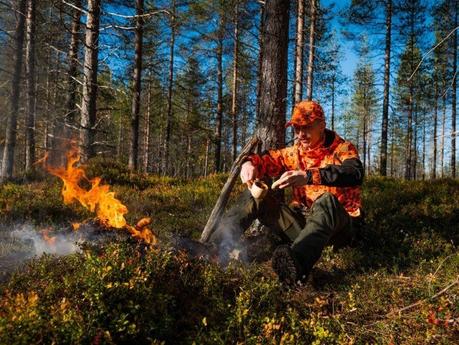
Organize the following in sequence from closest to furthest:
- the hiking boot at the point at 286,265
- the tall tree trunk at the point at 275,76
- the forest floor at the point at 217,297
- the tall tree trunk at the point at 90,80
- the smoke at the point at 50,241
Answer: the forest floor at the point at 217,297 → the hiking boot at the point at 286,265 → the smoke at the point at 50,241 → the tall tree trunk at the point at 275,76 → the tall tree trunk at the point at 90,80

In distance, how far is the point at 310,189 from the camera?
5.03 meters

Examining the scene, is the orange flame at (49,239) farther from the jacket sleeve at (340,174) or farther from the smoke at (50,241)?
the jacket sleeve at (340,174)

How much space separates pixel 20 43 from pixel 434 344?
14.9 metres

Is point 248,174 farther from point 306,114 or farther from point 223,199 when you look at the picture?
point 223,199

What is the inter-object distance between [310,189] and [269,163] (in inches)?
25.4

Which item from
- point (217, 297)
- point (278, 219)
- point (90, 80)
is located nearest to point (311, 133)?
point (278, 219)

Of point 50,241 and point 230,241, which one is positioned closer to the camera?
point 50,241

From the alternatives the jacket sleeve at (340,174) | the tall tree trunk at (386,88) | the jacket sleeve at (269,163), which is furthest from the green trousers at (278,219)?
the tall tree trunk at (386,88)

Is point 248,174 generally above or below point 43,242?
above

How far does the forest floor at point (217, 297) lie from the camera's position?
2701mm

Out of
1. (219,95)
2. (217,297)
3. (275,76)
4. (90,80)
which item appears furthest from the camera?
(219,95)

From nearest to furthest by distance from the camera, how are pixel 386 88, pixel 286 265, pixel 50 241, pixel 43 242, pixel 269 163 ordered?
pixel 286 265
pixel 50 241
pixel 43 242
pixel 269 163
pixel 386 88

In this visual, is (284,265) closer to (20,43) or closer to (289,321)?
(289,321)

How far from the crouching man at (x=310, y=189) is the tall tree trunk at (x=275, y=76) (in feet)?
3.50
